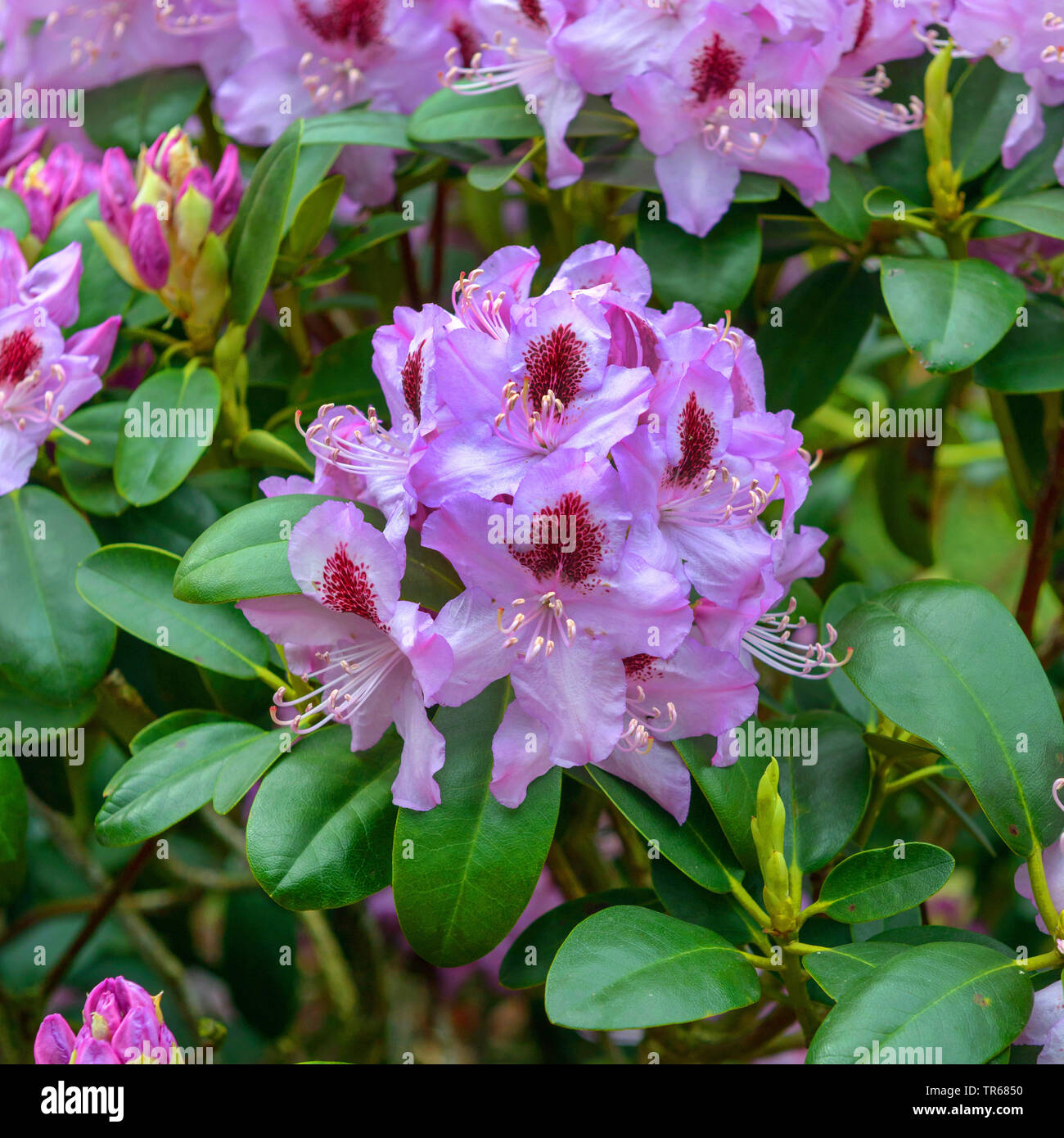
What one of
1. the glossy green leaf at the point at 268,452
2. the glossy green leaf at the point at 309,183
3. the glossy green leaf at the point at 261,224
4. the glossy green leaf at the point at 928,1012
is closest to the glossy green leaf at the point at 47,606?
the glossy green leaf at the point at 268,452

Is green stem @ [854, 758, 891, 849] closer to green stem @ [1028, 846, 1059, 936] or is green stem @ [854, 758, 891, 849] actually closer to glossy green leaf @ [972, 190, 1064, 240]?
green stem @ [1028, 846, 1059, 936]

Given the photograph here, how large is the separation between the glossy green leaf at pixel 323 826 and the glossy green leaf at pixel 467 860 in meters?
0.05

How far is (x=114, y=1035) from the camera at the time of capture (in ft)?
2.88

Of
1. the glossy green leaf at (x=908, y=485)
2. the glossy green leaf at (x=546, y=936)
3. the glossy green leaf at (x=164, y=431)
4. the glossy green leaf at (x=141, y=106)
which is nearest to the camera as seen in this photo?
the glossy green leaf at (x=546, y=936)

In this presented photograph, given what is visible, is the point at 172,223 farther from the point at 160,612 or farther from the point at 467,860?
the point at 467,860

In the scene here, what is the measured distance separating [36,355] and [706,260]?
0.67m

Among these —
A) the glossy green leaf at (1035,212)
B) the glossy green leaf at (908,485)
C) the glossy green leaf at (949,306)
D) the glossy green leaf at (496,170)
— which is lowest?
the glossy green leaf at (908,485)

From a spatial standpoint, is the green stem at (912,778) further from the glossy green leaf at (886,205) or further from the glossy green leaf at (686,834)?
the glossy green leaf at (886,205)

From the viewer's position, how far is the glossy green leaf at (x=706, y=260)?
45.8 inches

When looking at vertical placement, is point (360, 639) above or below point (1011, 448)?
above

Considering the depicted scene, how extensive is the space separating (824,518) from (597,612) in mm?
1138

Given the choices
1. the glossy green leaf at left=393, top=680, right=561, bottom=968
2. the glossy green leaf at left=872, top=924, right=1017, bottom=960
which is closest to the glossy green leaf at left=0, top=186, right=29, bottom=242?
the glossy green leaf at left=393, top=680, right=561, bottom=968

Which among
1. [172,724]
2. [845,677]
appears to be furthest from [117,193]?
[845,677]
